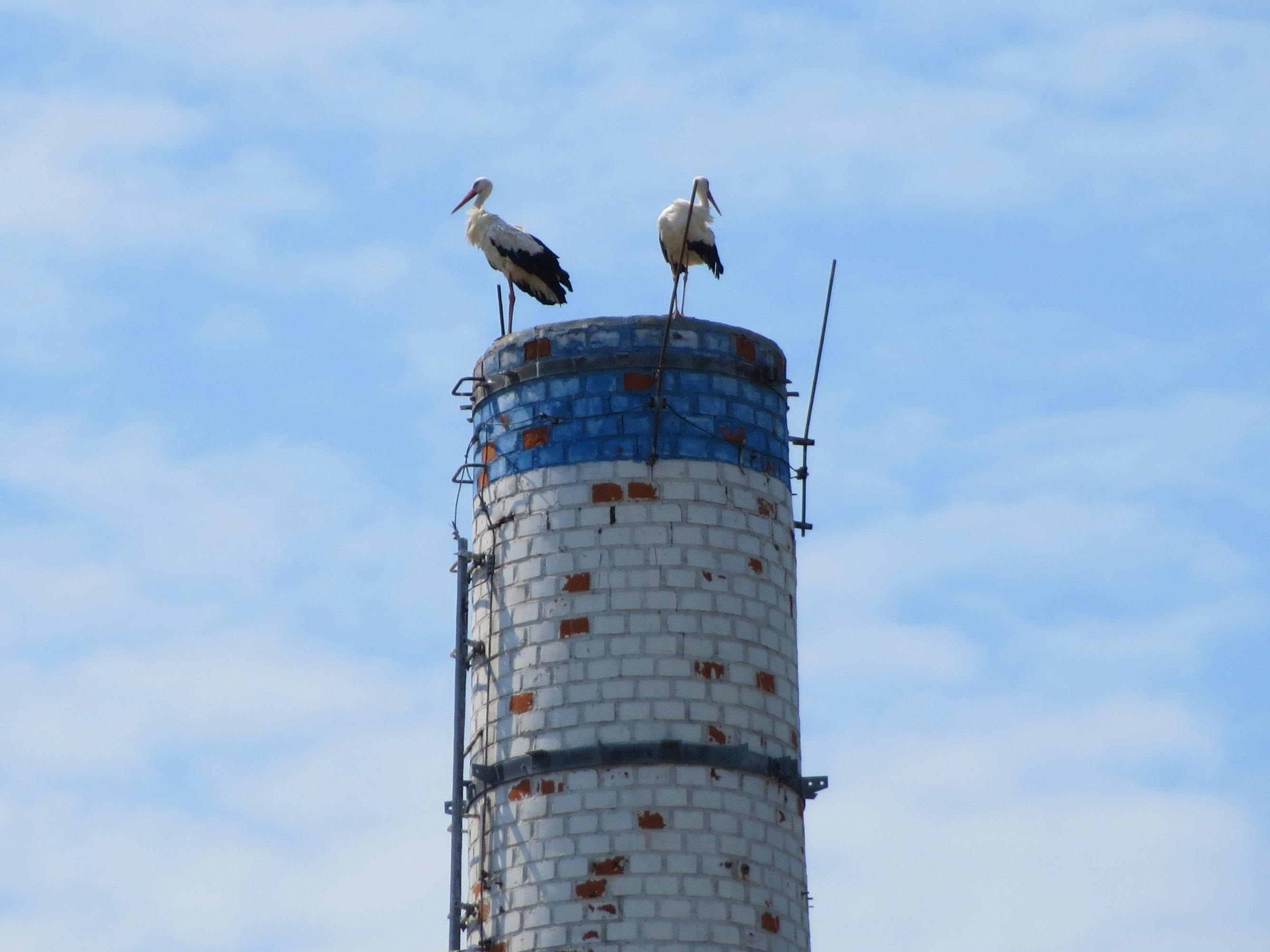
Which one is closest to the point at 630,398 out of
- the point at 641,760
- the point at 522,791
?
the point at 641,760

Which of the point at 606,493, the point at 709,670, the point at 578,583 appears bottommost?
the point at 709,670

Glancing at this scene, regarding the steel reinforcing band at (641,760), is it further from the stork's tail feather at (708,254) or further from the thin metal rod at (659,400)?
the stork's tail feather at (708,254)

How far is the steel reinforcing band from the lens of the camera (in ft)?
87.9

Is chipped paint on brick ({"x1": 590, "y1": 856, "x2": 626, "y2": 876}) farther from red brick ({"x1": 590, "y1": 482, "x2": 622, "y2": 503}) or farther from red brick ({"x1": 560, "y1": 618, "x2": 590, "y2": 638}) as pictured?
red brick ({"x1": 590, "y1": 482, "x2": 622, "y2": 503})

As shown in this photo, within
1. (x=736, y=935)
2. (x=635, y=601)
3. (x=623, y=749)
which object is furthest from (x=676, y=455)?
(x=736, y=935)

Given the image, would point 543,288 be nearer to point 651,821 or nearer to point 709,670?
point 709,670

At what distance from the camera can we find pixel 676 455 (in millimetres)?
28141

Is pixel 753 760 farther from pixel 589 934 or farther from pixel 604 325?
pixel 604 325

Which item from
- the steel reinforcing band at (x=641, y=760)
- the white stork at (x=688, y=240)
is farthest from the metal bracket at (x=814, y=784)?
the white stork at (x=688, y=240)

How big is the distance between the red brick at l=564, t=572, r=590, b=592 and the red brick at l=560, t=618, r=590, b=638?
0.35 metres

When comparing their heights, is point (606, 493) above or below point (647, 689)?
above

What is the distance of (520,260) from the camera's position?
32.1 meters

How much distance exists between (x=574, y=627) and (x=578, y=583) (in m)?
0.54

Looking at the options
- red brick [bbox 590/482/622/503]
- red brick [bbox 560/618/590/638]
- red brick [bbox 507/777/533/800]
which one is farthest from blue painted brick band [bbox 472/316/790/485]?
red brick [bbox 507/777/533/800]
